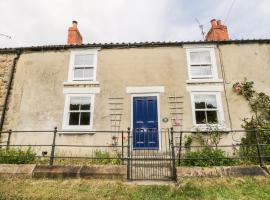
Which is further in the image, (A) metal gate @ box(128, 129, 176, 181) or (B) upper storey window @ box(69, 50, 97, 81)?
(B) upper storey window @ box(69, 50, 97, 81)

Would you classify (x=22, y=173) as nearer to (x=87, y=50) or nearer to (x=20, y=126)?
(x=20, y=126)

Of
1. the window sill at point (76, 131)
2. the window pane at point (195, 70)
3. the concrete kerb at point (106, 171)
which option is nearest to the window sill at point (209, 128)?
the window pane at point (195, 70)

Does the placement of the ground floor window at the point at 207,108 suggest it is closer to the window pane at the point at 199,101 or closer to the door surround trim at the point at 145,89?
the window pane at the point at 199,101

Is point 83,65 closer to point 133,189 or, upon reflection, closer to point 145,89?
point 145,89

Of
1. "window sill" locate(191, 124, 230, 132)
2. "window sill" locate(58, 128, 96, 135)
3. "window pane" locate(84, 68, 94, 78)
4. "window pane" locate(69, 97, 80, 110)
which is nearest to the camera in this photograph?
"window sill" locate(191, 124, 230, 132)

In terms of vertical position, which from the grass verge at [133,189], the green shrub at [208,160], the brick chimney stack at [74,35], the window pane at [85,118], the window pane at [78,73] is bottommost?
the grass verge at [133,189]

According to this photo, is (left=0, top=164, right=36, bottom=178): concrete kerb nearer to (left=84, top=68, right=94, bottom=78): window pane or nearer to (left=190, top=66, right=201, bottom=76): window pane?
(left=84, top=68, right=94, bottom=78): window pane

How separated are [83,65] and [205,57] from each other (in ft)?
20.7

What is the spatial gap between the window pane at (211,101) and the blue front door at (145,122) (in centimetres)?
248

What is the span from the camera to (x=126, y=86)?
39.7ft

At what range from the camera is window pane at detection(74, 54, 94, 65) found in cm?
1284

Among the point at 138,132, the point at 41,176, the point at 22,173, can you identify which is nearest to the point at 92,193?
the point at 41,176

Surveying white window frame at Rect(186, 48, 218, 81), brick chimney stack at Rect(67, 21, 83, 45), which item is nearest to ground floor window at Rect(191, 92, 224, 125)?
white window frame at Rect(186, 48, 218, 81)

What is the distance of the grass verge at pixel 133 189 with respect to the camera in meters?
5.91
